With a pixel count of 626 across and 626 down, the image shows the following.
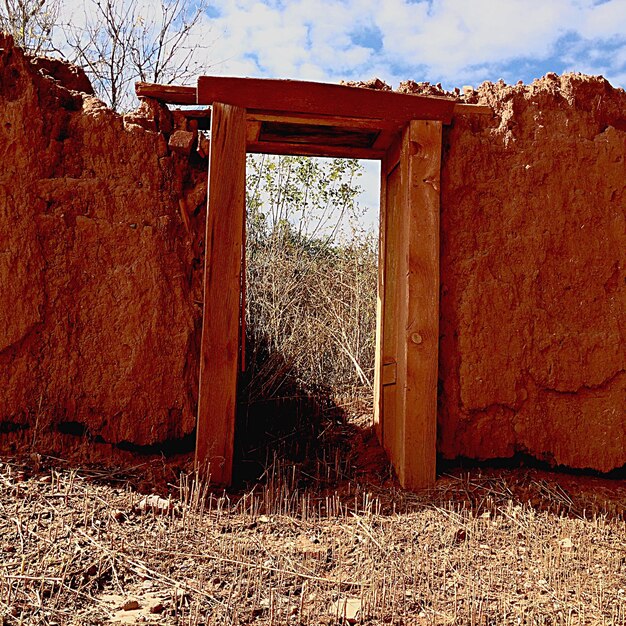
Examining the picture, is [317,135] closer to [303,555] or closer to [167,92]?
[167,92]

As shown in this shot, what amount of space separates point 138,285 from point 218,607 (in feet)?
7.80

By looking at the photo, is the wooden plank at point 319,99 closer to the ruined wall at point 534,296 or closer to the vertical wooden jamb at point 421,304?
the vertical wooden jamb at point 421,304

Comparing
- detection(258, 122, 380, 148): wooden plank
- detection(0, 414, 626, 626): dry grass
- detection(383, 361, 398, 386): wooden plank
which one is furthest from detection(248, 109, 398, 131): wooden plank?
detection(0, 414, 626, 626): dry grass

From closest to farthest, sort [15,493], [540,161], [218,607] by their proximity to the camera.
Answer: [218,607], [15,493], [540,161]

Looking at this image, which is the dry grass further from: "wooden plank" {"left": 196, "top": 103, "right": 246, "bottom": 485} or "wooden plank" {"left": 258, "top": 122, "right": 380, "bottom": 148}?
"wooden plank" {"left": 258, "top": 122, "right": 380, "bottom": 148}

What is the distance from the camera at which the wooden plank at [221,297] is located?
4.82 m

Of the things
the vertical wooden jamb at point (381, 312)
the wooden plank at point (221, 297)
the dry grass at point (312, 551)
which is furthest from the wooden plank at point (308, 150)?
the dry grass at point (312, 551)

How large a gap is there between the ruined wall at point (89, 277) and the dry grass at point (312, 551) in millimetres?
452

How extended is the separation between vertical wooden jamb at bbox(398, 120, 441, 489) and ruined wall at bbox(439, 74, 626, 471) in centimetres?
14

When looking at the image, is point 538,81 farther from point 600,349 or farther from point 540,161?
point 600,349

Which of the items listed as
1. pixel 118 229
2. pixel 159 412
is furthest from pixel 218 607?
pixel 118 229

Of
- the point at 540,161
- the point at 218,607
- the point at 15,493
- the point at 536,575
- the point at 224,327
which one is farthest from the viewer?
the point at 540,161

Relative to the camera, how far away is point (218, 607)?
3.23 metres

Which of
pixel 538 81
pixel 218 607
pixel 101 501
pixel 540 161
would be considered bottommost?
pixel 218 607
